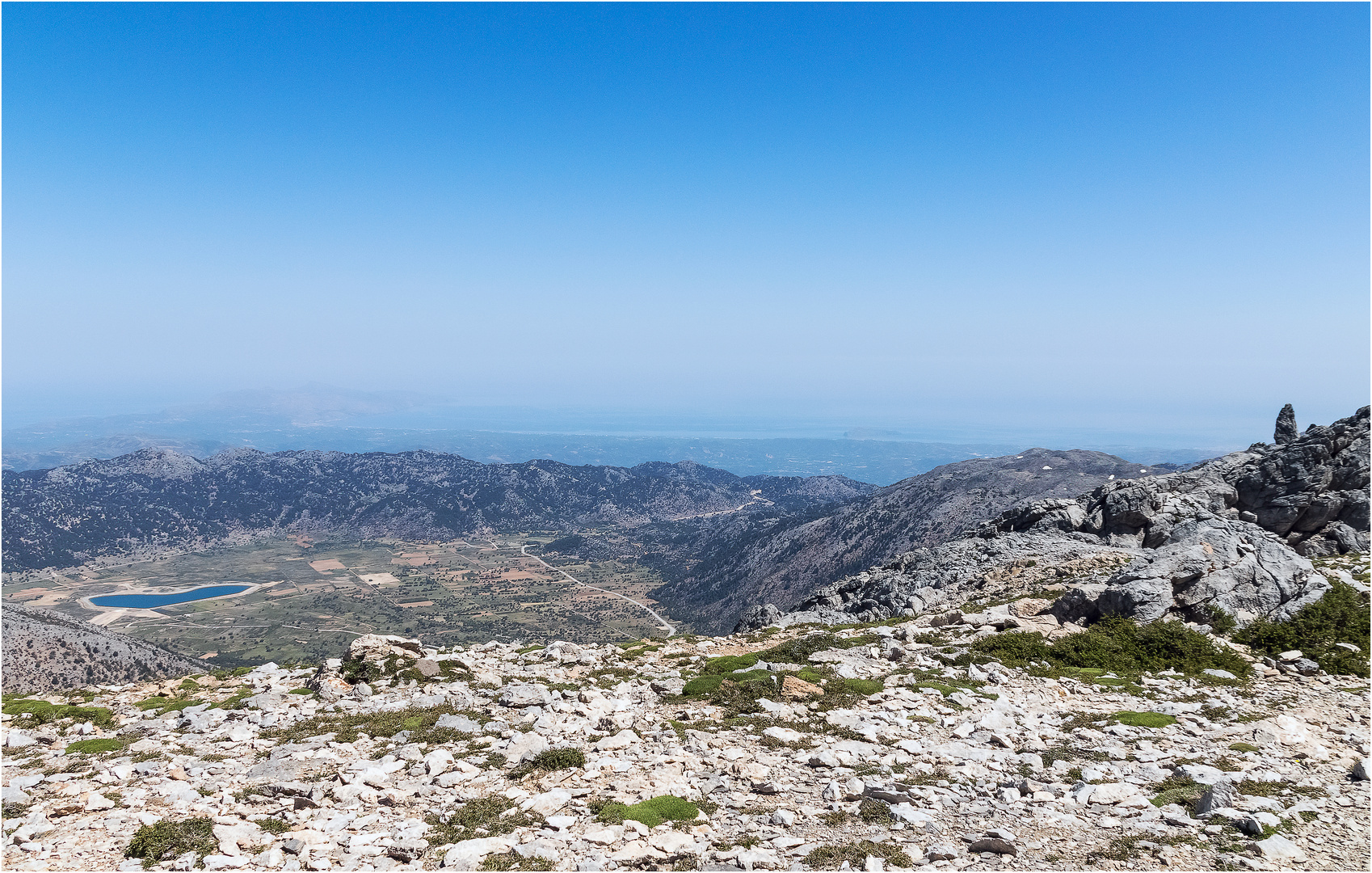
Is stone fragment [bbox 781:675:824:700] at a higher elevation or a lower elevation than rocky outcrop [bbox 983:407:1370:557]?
lower

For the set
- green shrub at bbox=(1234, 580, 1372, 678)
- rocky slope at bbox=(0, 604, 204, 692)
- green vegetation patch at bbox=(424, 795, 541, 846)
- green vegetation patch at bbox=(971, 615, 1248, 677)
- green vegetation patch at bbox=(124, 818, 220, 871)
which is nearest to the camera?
green vegetation patch at bbox=(124, 818, 220, 871)

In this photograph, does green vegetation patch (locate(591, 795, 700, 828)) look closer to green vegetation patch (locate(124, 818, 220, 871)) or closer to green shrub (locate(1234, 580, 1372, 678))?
green vegetation patch (locate(124, 818, 220, 871))

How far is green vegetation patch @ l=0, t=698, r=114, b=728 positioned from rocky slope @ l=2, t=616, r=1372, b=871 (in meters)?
0.14

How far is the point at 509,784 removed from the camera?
51.0ft

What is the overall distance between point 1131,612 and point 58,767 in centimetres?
3690

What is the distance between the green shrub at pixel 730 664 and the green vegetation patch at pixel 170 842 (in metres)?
17.3

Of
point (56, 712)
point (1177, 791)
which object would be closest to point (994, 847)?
point (1177, 791)

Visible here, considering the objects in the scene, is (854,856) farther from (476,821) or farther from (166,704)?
(166,704)

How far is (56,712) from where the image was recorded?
2264 cm

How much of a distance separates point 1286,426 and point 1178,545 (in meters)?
41.1

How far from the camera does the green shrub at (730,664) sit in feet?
86.9

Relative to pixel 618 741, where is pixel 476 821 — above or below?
above

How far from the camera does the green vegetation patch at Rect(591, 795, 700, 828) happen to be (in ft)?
43.7

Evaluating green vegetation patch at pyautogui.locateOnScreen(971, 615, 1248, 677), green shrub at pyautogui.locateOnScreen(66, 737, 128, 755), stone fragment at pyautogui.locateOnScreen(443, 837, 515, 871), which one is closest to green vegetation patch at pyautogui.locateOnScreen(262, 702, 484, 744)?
green shrub at pyautogui.locateOnScreen(66, 737, 128, 755)
